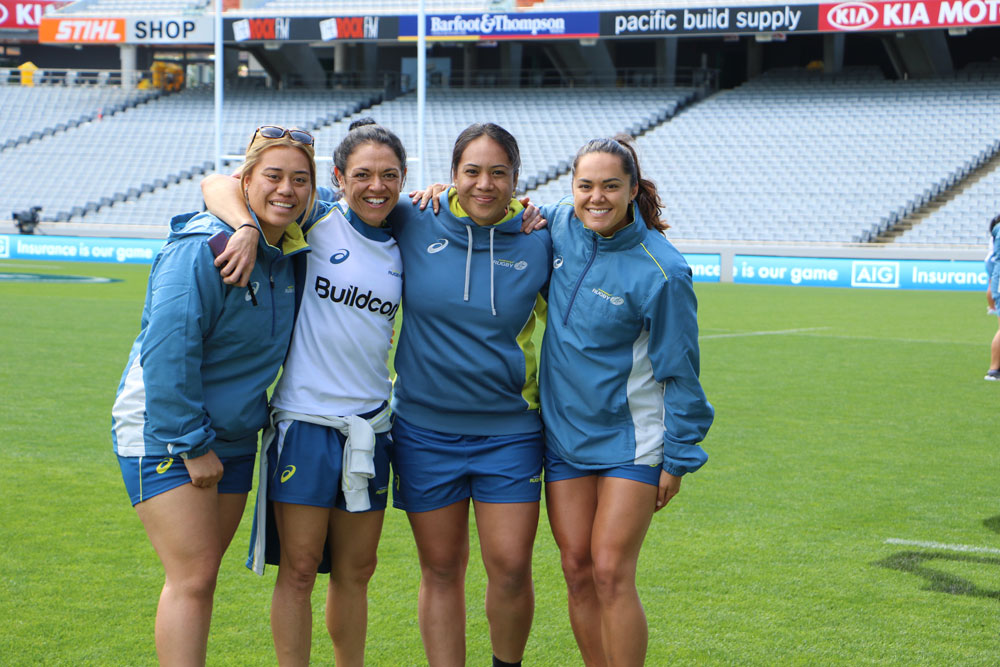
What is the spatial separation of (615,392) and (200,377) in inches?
48.1

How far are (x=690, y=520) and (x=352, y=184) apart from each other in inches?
119

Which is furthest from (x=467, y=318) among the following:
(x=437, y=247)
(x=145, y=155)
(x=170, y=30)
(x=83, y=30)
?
(x=83, y=30)

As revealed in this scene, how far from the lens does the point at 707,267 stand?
72.9 feet

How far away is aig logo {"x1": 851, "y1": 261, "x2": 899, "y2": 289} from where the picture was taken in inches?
824

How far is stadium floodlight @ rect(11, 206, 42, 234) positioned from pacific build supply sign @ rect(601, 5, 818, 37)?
15.7 m

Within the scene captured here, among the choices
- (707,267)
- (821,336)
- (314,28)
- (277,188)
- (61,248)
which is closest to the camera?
(277,188)

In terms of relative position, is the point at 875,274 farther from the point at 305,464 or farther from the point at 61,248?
the point at 305,464

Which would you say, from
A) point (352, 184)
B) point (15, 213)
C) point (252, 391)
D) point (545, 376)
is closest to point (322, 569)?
point (252, 391)

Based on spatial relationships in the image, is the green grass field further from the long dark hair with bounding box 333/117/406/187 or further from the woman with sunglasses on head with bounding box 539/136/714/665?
the long dark hair with bounding box 333/117/406/187

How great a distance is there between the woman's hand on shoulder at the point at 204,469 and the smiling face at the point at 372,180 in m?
0.87

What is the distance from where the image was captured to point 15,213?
28.0 meters

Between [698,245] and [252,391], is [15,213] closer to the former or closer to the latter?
[698,245]

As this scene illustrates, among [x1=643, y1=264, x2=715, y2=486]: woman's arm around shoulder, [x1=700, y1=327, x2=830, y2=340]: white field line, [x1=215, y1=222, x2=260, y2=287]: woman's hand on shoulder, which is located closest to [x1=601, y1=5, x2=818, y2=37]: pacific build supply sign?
[x1=700, y1=327, x2=830, y2=340]: white field line

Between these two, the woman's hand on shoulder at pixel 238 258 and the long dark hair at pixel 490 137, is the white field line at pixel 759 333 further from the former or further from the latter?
the woman's hand on shoulder at pixel 238 258
